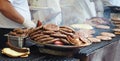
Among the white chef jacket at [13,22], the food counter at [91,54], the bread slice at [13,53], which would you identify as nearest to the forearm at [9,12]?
the white chef jacket at [13,22]

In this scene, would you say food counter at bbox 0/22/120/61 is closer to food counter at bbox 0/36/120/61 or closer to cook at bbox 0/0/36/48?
food counter at bbox 0/36/120/61

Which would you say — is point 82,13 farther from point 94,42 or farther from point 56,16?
point 94,42

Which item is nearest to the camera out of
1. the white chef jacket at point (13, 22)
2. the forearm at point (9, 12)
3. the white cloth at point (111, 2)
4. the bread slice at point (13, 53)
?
the bread slice at point (13, 53)

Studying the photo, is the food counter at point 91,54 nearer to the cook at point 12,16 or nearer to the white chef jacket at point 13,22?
the cook at point 12,16

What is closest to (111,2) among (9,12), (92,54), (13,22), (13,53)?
(13,22)

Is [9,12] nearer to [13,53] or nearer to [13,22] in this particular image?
[13,22]

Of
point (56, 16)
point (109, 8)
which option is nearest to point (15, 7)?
point (56, 16)

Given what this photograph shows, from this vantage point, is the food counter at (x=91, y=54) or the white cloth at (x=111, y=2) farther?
the white cloth at (x=111, y=2)

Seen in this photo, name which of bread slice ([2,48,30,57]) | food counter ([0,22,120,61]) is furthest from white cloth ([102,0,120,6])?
bread slice ([2,48,30,57])

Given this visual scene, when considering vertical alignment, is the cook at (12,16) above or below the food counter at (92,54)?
above
